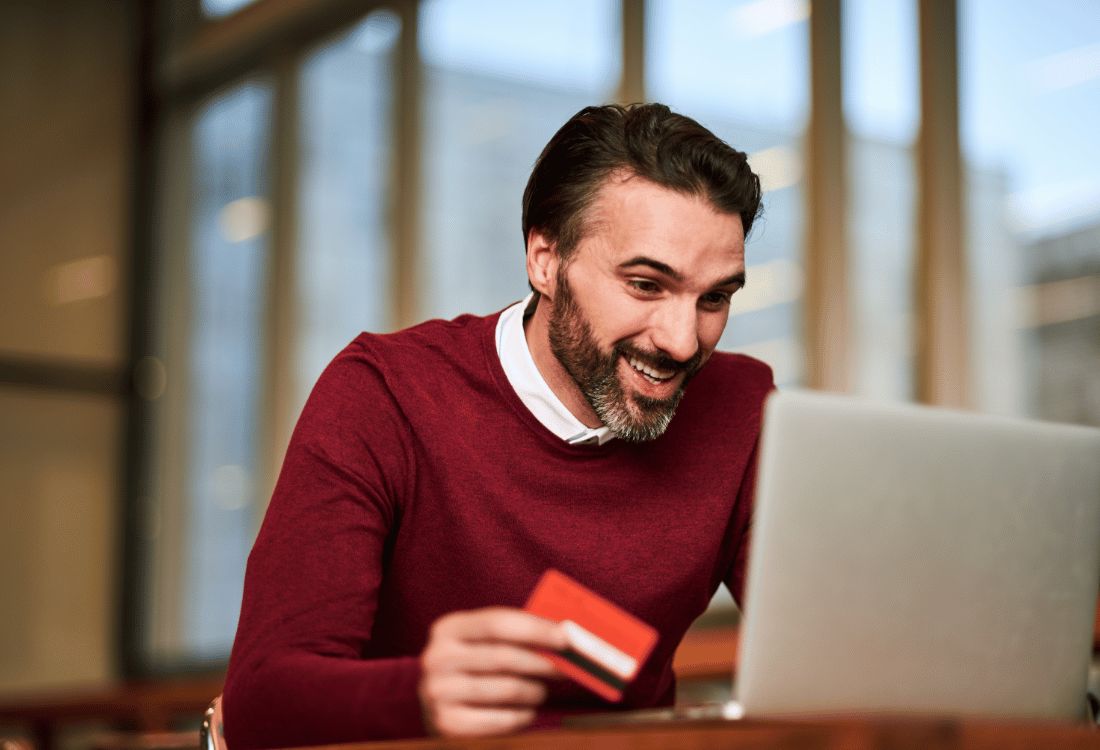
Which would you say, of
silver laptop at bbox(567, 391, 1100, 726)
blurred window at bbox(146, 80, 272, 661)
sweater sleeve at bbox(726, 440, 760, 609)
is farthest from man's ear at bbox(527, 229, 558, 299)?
blurred window at bbox(146, 80, 272, 661)

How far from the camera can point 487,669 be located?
30.9 inches

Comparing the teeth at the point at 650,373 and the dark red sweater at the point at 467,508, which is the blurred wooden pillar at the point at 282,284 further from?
the teeth at the point at 650,373

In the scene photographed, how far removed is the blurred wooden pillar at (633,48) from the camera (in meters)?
3.88

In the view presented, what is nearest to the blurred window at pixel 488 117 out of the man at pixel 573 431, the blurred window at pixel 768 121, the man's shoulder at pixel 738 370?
the blurred window at pixel 768 121

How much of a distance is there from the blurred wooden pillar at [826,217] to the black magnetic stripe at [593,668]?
267 cm

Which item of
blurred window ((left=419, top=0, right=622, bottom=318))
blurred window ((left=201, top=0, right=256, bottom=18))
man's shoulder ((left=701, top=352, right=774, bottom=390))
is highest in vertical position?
blurred window ((left=201, top=0, right=256, bottom=18))

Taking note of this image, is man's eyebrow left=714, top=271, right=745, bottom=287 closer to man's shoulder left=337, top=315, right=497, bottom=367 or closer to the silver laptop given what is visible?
man's shoulder left=337, top=315, right=497, bottom=367

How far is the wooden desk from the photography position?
706mm

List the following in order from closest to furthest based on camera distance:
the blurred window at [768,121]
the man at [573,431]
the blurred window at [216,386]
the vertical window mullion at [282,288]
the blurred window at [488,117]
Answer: the man at [573,431], the blurred window at [768,121], the blurred window at [488,117], the vertical window mullion at [282,288], the blurred window at [216,386]

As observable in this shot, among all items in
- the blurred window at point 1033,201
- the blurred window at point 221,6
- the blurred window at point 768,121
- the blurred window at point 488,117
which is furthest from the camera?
the blurred window at point 221,6

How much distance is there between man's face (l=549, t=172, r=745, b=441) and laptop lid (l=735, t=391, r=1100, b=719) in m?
0.51

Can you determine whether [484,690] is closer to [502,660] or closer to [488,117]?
[502,660]

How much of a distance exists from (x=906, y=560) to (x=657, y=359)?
0.60 m

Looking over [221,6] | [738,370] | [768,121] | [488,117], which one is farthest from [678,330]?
[221,6]
